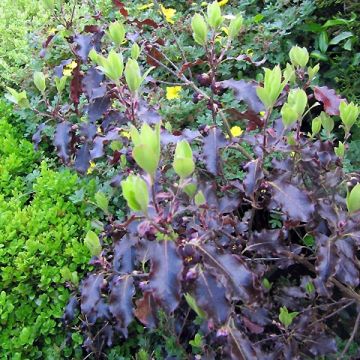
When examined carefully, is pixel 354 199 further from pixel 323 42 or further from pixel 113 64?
pixel 323 42

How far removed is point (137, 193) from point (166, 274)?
0.21 m

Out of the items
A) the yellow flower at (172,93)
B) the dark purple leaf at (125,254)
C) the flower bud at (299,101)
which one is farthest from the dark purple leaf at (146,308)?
the yellow flower at (172,93)

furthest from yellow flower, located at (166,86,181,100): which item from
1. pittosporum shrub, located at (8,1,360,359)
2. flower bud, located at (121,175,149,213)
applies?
flower bud, located at (121,175,149,213)

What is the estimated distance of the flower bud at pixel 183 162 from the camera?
4.07ft

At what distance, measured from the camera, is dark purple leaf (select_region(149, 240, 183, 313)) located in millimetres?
1207

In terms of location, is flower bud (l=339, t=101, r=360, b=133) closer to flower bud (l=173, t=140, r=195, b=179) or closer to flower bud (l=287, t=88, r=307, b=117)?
flower bud (l=287, t=88, r=307, b=117)

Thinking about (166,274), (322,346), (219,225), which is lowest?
(322,346)

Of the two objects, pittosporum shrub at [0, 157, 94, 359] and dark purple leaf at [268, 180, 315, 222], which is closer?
dark purple leaf at [268, 180, 315, 222]

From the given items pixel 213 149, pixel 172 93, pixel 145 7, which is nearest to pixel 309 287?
pixel 213 149

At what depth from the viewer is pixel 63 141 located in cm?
201

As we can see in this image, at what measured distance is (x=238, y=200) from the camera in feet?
5.56

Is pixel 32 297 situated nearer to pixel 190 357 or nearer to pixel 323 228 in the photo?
pixel 190 357

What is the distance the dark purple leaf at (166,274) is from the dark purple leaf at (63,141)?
0.86m

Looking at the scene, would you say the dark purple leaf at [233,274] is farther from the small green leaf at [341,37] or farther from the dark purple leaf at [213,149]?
the small green leaf at [341,37]
